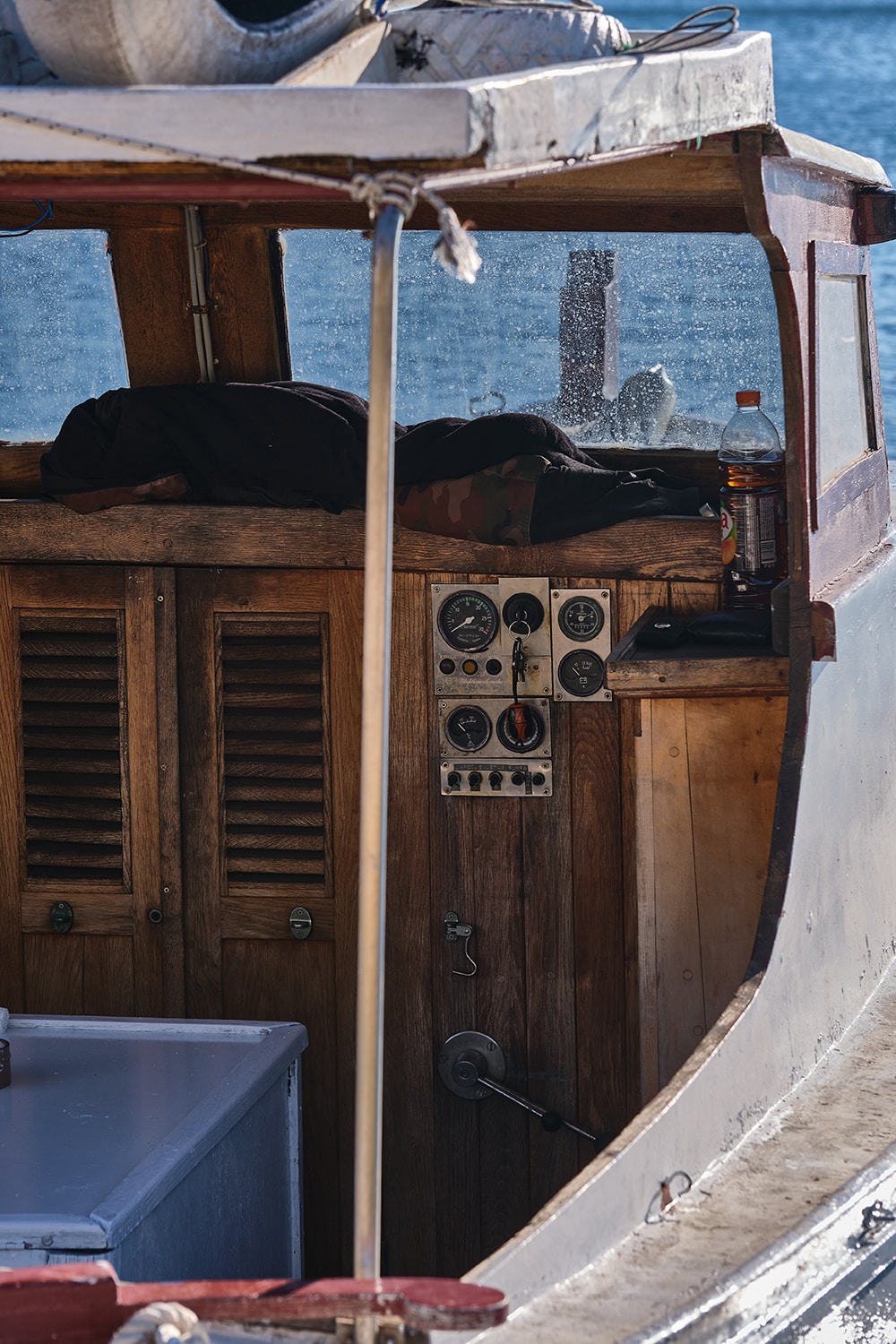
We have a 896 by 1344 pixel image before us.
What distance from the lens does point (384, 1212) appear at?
146 inches

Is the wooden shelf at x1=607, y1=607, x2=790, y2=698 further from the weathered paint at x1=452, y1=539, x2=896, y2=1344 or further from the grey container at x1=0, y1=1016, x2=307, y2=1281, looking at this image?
the grey container at x1=0, y1=1016, x2=307, y2=1281

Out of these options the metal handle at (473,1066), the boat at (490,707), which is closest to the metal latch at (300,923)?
the boat at (490,707)

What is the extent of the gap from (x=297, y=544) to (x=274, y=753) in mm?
468

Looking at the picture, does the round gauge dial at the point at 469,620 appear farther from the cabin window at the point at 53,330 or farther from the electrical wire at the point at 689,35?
the electrical wire at the point at 689,35

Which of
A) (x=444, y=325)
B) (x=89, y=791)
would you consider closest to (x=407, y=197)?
(x=444, y=325)

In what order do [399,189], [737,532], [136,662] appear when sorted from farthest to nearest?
[136,662] < [737,532] < [399,189]

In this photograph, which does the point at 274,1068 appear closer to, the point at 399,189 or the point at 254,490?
the point at 254,490

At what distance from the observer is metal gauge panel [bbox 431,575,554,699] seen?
137 inches

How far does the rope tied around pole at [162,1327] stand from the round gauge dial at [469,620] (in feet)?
6.50

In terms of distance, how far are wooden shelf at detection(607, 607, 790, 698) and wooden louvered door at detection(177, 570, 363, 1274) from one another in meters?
0.84

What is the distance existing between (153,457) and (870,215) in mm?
1567

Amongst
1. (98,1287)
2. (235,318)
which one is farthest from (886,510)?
(98,1287)

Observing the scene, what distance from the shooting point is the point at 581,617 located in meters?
3.46

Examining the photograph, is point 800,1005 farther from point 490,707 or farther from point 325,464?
point 325,464
